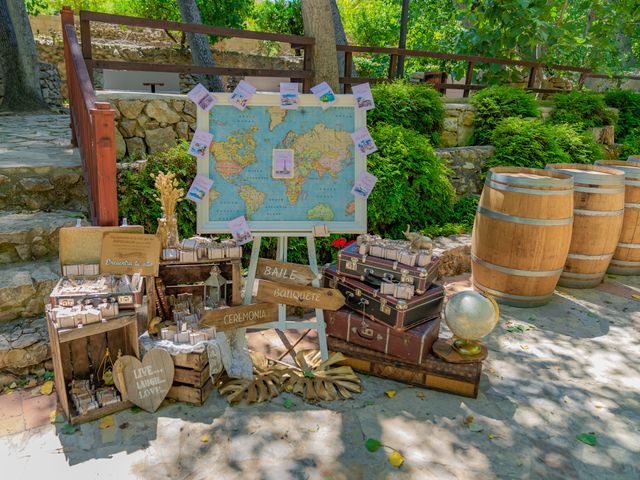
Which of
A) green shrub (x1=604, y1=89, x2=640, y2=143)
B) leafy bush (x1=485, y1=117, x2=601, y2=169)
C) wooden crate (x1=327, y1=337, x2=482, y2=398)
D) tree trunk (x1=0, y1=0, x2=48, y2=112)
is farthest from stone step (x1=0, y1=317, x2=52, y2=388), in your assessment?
green shrub (x1=604, y1=89, x2=640, y2=143)

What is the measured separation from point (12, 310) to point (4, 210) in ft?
3.81

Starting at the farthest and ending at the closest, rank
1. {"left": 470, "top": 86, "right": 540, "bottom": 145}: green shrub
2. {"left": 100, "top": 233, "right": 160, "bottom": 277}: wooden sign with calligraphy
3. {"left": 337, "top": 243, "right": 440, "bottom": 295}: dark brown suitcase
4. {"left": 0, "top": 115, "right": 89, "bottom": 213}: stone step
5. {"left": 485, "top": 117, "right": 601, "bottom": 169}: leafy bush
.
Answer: {"left": 470, "top": 86, "right": 540, "bottom": 145}: green shrub
{"left": 485, "top": 117, "right": 601, "bottom": 169}: leafy bush
{"left": 0, "top": 115, "right": 89, "bottom": 213}: stone step
{"left": 337, "top": 243, "right": 440, "bottom": 295}: dark brown suitcase
{"left": 100, "top": 233, "right": 160, "bottom": 277}: wooden sign with calligraphy

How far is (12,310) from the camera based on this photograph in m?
3.10

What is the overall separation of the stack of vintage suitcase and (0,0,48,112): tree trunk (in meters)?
7.80

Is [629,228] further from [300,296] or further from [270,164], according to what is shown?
[270,164]

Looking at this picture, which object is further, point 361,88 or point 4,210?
point 4,210

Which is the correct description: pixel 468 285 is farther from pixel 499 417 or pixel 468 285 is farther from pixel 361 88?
pixel 361 88

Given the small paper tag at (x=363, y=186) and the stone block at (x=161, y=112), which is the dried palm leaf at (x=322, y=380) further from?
the stone block at (x=161, y=112)

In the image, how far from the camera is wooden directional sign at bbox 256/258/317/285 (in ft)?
10.3

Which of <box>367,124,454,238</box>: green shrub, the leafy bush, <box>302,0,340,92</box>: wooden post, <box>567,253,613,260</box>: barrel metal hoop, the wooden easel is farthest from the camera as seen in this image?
the leafy bush

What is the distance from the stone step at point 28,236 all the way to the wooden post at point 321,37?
11.2 feet

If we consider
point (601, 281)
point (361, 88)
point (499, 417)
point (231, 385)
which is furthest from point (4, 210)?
point (601, 281)

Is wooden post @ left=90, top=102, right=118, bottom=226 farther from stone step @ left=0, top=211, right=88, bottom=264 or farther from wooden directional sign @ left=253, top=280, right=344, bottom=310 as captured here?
wooden directional sign @ left=253, top=280, right=344, bottom=310

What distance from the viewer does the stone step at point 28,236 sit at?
339 cm
